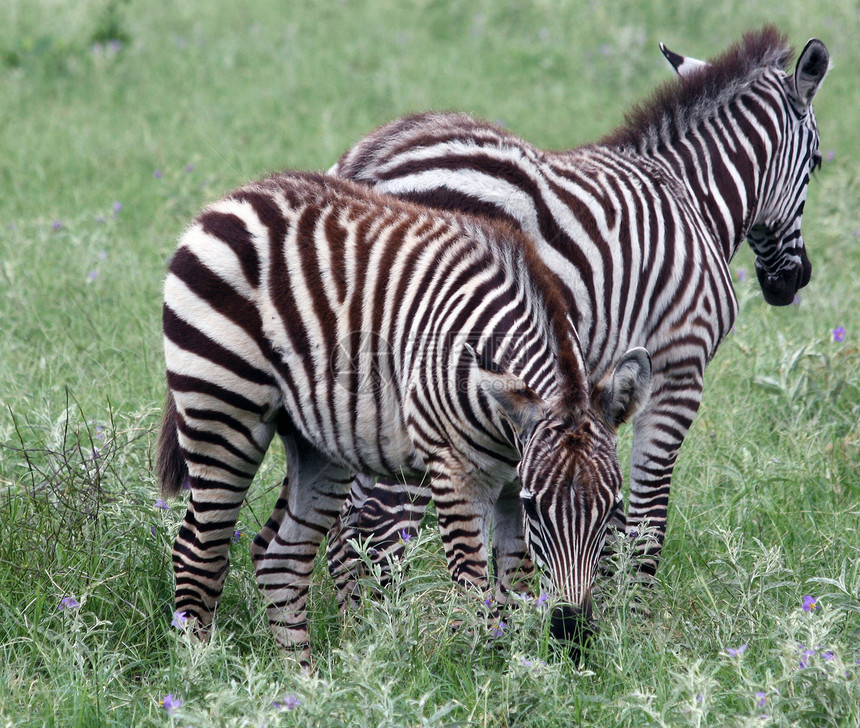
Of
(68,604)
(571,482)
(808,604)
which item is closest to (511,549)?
(571,482)

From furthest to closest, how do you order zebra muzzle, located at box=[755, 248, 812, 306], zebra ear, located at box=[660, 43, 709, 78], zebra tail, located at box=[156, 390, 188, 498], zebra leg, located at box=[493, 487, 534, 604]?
zebra muzzle, located at box=[755, 248, 812, 306]
zebra ear, located at box=[660, 43, 709, 78]
zebra tail, located at box=[156, 390, 188, 498]
zebra leg, located at box=[493, 487, 534, 604]

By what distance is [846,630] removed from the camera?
391cm

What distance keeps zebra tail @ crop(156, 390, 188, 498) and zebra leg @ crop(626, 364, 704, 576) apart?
6.69ft

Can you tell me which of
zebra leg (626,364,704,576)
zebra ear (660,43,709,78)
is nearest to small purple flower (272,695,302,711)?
zebra leg (626,364,704,576)

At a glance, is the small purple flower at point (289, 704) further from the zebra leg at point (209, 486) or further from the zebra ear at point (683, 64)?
the zebra ear at point (683, 64)

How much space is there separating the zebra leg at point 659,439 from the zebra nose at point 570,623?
48.9 inches

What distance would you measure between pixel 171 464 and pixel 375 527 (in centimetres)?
107

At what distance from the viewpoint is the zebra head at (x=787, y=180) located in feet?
17.7

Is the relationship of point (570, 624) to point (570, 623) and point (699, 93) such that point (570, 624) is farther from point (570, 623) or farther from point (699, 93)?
point (699, 93)

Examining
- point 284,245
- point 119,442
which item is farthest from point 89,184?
point 284,245

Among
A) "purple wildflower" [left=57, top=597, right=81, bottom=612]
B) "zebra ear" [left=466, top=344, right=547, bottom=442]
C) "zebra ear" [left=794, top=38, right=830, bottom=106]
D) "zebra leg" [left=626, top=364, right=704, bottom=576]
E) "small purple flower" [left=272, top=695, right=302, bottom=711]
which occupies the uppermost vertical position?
"zebra ear" [left=794, top=38, right=830, bottom=106]

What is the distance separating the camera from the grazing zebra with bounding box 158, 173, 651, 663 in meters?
3.51

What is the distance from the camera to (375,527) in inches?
195

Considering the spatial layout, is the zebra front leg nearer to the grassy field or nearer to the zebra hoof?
the grassy field
